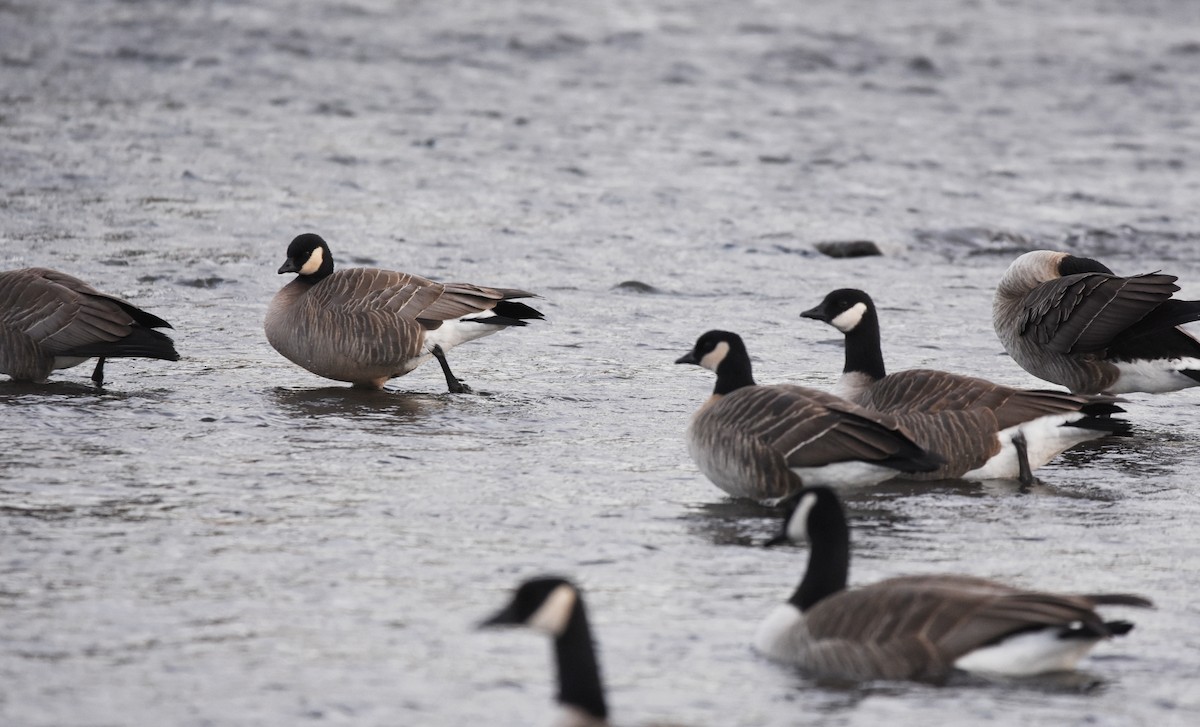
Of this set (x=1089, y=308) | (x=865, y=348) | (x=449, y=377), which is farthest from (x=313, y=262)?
(x=1089, y=308)

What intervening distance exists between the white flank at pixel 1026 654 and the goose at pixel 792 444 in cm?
192

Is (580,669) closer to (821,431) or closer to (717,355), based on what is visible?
(821,431)

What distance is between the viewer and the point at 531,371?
412 inches

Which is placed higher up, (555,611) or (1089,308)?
(1089,308)

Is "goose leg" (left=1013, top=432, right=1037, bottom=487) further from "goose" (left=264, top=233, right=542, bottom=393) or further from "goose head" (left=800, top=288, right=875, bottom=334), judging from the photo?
"goose" (left=264, top=233, right=542, bottom=393)

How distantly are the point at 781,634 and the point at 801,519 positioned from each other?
1.50 ft

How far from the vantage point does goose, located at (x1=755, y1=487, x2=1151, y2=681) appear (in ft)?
17.0

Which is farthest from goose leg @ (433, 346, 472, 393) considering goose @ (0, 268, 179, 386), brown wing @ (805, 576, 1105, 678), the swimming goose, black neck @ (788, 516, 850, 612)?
the swimming goose

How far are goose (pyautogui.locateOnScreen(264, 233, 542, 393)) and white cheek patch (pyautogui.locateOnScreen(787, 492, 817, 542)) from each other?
4.35 meters

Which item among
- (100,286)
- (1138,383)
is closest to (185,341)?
(100,286)

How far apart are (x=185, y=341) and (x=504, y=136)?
30.0ft

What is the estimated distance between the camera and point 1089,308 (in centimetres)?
965

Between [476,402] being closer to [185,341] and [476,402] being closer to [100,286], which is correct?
[185,341]

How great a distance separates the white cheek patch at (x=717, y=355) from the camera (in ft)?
25.9
